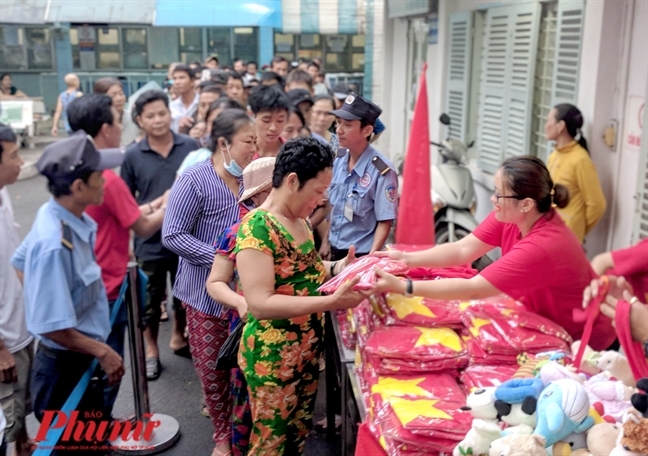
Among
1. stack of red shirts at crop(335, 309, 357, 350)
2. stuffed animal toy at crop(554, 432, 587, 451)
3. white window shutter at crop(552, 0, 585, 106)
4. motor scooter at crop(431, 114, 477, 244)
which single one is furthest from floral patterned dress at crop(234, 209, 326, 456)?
white window shutter at crop(552, 0, 585, 106)

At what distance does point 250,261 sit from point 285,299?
0.19 meters

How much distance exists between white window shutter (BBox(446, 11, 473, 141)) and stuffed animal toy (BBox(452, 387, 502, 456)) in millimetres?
6357

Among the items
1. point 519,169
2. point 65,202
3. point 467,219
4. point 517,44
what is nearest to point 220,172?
point 65,202

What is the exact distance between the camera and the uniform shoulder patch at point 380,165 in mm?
3779

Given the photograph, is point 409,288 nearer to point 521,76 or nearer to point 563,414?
point 563,414

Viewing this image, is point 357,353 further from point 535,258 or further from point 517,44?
point 517,44

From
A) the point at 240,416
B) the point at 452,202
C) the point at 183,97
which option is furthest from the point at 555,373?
the point at 183,97

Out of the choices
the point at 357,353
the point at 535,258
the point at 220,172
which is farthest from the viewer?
the point at 220,172

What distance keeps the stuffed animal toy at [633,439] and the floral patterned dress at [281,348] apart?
125 centimetres

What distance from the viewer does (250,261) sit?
8.24 ft

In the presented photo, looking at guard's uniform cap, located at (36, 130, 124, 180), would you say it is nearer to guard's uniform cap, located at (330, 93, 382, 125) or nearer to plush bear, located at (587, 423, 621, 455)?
guard's uniform cap, located at (330, 93, 382, 125)

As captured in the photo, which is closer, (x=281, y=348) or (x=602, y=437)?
(x=602, y=437)

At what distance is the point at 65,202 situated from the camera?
3.02 metres

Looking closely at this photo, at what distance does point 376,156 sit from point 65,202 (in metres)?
1.68
